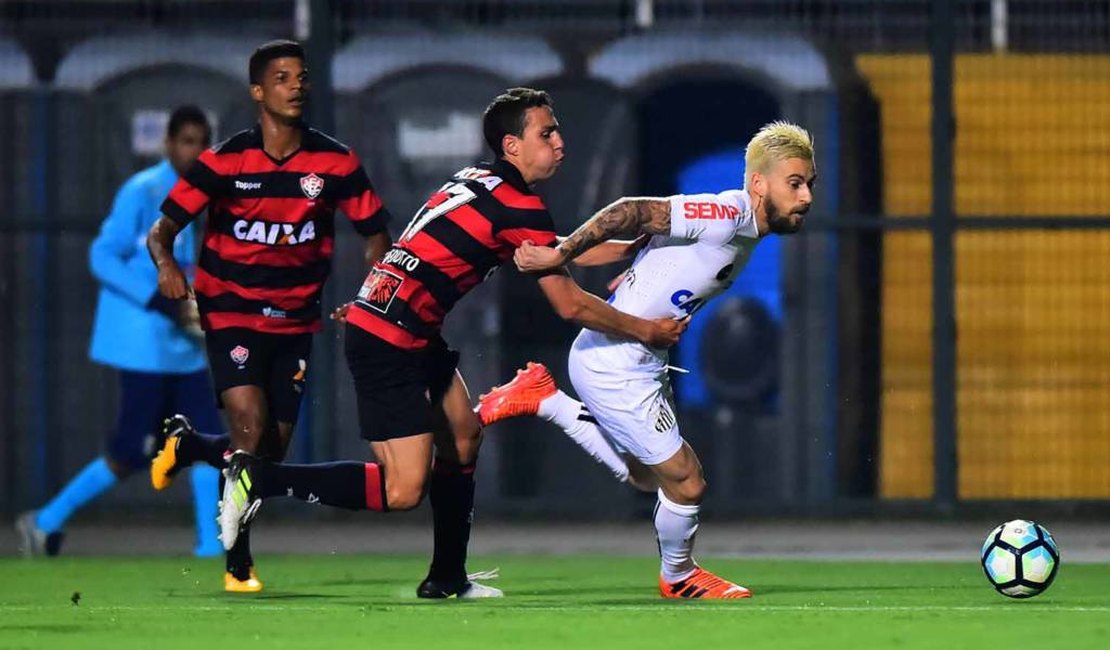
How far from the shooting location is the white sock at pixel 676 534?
8.69 metres

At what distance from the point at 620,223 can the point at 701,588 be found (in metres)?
1.36

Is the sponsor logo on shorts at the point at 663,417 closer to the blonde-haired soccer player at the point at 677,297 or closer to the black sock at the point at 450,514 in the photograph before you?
the blonde-haired soccer player at the point at 677,297

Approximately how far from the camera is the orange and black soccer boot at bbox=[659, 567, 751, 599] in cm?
873

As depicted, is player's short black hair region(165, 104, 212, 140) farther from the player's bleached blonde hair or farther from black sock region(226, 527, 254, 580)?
the player's bleached blonde hair

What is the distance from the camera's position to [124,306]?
11531 millimetres

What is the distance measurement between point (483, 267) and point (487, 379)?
4721mm

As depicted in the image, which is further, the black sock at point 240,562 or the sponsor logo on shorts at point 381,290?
the black sock at point 240,562

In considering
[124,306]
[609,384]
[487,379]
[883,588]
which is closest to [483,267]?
[609,384]

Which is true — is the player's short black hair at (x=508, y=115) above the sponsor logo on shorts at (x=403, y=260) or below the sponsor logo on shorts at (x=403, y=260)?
above

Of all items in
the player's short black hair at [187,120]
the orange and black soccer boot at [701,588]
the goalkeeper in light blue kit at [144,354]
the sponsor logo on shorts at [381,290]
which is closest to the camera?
the sponsor logo on shorts at [381,290]

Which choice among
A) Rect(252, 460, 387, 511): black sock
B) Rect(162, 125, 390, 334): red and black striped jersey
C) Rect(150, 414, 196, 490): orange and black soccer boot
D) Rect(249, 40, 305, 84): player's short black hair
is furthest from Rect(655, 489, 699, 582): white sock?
Rect(249, 40, 305, 84): player's short black hair

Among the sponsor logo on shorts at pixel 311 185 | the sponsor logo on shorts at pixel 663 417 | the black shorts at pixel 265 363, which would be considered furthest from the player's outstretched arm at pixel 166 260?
the sponsor logo on shorts at pixel 663 417

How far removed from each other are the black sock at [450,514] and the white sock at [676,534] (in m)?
0.67

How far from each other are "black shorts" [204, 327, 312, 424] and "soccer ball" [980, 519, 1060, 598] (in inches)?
102
